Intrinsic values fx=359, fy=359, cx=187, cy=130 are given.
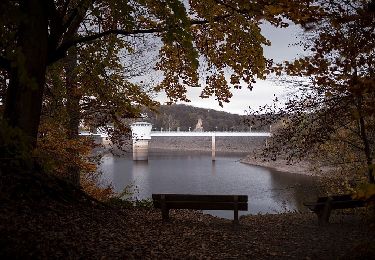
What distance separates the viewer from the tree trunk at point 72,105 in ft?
35.8

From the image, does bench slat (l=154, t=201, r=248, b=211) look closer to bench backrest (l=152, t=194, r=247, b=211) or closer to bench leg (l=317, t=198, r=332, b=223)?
bench backrest (l=152, t=194, r=247, b=211)

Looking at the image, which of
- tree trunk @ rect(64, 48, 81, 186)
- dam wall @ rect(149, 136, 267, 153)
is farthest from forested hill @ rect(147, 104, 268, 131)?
tree trunk @ rect(64, 48, 81, 186)

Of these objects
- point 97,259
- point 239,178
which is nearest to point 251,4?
point 97,259

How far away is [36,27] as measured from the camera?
5.96 m

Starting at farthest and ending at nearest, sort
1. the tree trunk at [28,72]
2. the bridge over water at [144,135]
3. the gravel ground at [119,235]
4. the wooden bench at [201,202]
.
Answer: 1. the bridge over water at [144,135]
2. the wooden bench at [201,202]
3. the tree trunk at [28,72]
4. the gravel ground at [119,235]

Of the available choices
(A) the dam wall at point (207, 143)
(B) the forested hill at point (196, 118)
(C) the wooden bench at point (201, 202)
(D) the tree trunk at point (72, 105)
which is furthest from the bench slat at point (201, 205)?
(B) the forested hill at point (196, 118)

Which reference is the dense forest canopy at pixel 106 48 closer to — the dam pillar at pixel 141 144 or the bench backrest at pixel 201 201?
the bench backrest at pixel 201 201

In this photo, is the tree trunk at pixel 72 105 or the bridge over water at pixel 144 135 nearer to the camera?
the tree trunk at pixel 72 105

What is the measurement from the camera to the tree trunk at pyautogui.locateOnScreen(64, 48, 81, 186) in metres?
10.9

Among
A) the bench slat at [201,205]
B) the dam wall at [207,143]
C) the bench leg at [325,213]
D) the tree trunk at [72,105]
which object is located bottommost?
the dam wall at [207,143]

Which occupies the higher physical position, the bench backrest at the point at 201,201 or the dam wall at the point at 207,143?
the bench backrest at the point at 201,201

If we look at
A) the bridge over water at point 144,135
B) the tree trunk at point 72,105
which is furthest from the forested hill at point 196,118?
the tree trunk at point 72,105

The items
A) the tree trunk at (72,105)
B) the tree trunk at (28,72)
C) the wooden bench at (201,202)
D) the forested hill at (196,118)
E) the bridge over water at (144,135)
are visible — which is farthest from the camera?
the forested hill at (196,118)

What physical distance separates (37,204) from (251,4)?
509 cm
